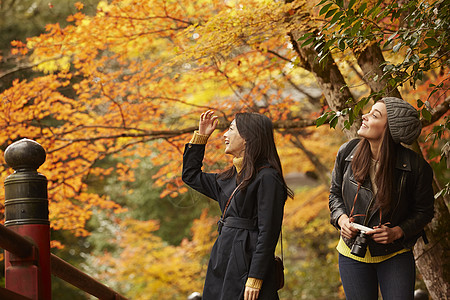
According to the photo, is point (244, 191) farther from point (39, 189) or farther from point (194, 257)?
point (194, 257)

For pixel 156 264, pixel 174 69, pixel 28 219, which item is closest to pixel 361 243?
pixel 28 219

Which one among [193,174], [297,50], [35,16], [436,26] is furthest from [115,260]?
[436,26]

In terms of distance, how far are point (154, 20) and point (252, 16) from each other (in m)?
2.59

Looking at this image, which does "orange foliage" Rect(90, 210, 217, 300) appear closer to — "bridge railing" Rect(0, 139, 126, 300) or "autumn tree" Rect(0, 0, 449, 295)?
"autumn tree" Rect(0, 0, 449, 295)

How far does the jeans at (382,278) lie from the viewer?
293 cm

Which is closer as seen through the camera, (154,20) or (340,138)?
(154,20)

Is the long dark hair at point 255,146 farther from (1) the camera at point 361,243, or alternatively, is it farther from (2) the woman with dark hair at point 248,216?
(1) the camera at point 361,243

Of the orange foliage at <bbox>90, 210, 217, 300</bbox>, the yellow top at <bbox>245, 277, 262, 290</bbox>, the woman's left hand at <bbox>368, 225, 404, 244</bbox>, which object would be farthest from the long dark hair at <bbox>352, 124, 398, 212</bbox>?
the orange foliage at <bbox>90, 210, 217, 300</bbox>

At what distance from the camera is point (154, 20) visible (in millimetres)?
7047

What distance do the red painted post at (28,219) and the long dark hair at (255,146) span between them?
1.08 meters

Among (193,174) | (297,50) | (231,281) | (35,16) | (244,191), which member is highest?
(35,16)

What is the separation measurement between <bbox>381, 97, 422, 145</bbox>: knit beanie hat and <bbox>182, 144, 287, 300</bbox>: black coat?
711 mm

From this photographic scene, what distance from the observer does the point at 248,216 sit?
118 inches

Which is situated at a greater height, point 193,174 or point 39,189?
point 193,174
